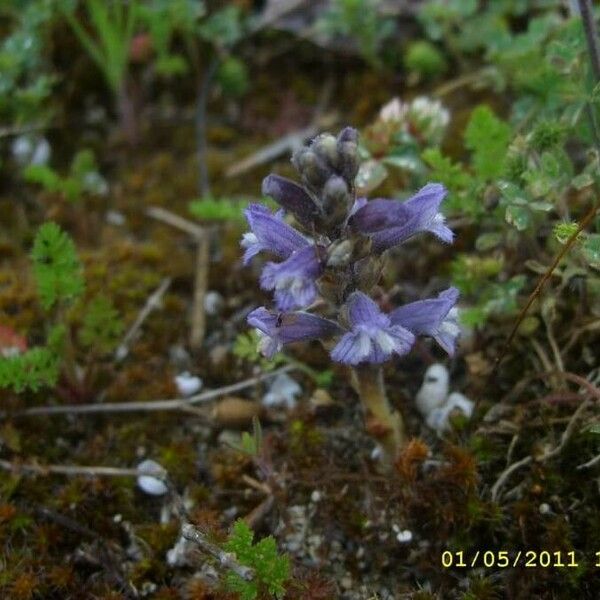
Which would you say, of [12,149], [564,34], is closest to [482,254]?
[564,34]

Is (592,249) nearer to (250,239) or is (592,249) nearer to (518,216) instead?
(518,216)

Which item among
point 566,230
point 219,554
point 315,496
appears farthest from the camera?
point 315,496

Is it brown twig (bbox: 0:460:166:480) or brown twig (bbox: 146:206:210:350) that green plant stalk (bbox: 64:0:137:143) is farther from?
brown twig (bbox: 0:460:166:480)

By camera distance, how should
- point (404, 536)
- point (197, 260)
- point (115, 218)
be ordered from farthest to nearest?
point (115, 218) → point (197, 260) → point (404, 536)

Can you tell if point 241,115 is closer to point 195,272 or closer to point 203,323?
point 195,272

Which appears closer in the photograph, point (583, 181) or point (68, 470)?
point (583, 181)

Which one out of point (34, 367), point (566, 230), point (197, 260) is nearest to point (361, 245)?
point (566, 230)

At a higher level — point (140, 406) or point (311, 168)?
point (311, 168)
